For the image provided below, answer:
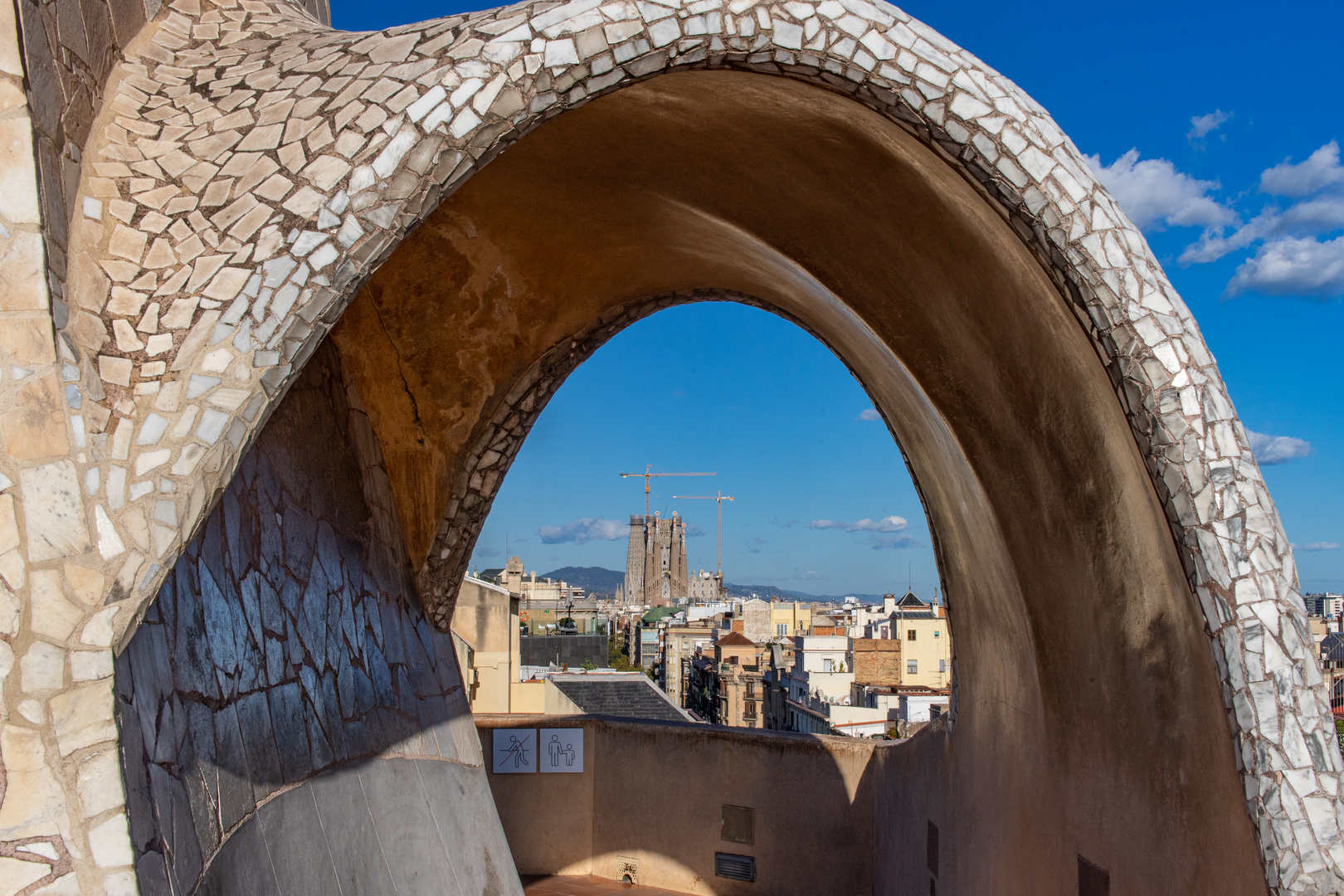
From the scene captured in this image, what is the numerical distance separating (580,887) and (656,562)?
10804 cm

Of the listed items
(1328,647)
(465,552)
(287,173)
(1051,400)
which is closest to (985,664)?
(1051,400)

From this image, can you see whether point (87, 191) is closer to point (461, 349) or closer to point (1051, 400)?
point (461, 349)

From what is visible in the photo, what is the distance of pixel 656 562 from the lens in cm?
11550

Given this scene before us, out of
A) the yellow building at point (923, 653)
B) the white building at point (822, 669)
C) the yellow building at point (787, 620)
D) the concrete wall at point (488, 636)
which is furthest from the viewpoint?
the yellow building at point (787, 620)

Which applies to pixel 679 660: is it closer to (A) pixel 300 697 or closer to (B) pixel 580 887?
(B) pixel 580 887

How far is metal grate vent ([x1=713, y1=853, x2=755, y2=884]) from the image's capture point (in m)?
7.80

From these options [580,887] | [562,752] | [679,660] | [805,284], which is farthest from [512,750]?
[679,660]

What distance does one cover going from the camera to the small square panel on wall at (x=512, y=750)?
8.08 metres

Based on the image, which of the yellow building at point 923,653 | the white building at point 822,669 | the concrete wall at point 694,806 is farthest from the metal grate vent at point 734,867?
the white building at point 822,669

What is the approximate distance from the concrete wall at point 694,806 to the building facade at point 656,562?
10341cm

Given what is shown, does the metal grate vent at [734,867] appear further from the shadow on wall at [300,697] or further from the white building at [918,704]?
the white building at [918,704]

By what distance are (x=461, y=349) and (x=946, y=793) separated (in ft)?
12.3

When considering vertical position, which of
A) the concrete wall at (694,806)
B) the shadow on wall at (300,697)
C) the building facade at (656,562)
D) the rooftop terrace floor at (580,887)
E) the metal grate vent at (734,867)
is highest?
the building facade at (656,562)

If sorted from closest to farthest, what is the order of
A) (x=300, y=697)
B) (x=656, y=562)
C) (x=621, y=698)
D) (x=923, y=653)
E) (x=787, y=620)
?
(x=300, y=697) → (x=621, y=698) → (x=923, y=653) → (x=787, y=620) → (x=656, y=562)
